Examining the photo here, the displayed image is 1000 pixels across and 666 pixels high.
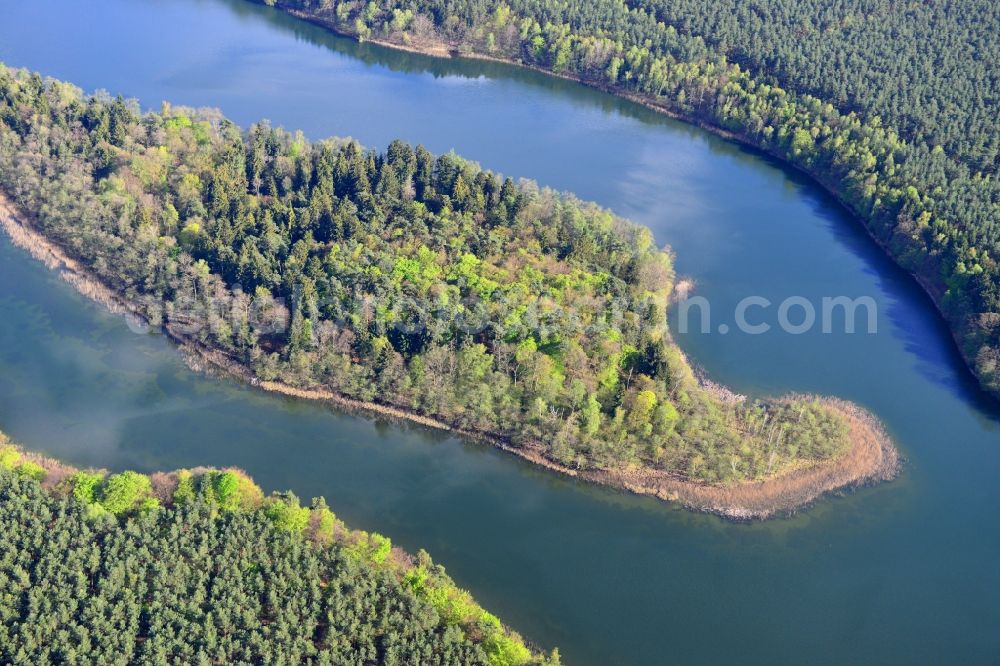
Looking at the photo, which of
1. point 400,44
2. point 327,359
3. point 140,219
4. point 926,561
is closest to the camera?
point 926,561

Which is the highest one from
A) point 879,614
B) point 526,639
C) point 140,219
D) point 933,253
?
point 933,253

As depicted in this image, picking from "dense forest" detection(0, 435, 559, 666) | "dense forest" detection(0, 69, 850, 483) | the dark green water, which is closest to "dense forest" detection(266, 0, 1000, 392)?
the dark green water

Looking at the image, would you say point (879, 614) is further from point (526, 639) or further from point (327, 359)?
point (327, 359)

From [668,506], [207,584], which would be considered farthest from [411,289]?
[207,584]

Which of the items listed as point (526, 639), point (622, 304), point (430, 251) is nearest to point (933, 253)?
point (622, 304)

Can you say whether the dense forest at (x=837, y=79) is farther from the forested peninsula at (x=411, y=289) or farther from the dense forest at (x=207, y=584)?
the dense forest at (x=207, y=584)

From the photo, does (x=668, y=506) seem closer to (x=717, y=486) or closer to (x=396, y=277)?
(x=717, y=486)
